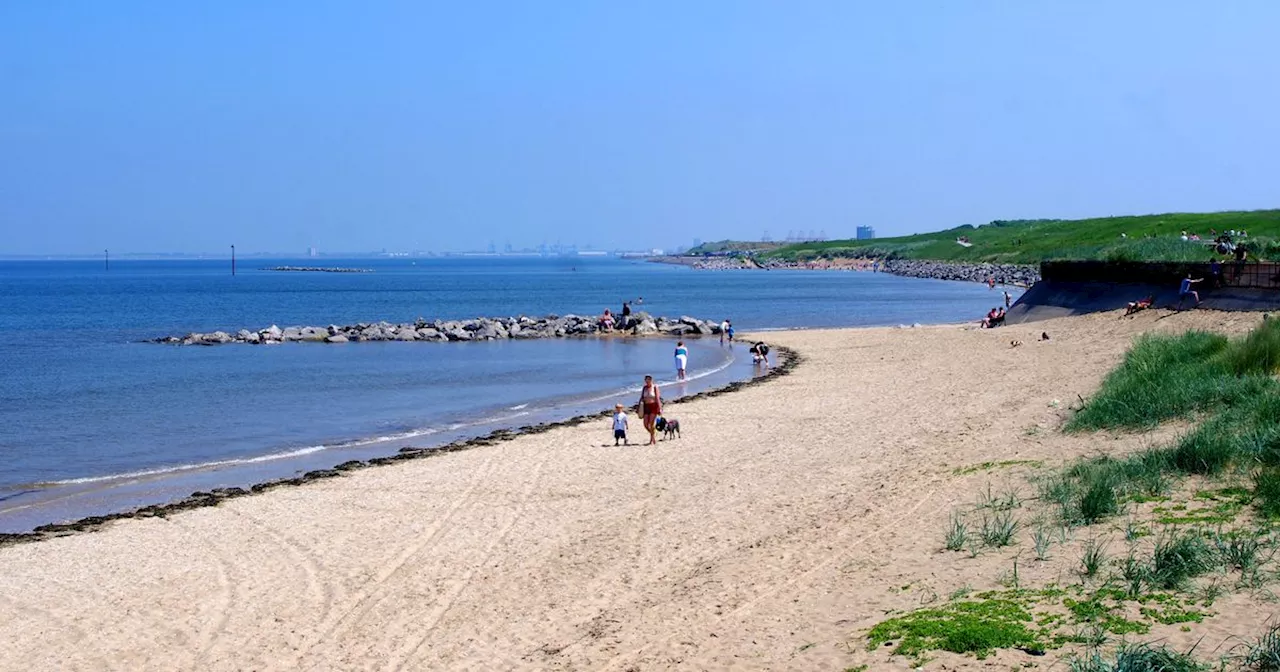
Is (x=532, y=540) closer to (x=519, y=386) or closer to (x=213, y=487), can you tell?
(x=213, y=487)

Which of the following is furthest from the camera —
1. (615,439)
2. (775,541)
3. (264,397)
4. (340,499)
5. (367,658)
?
(264,397)

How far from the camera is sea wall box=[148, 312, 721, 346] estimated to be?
54594mm

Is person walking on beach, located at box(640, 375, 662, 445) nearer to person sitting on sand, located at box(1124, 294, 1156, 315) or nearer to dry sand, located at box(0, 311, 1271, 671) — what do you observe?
dry sand, located at box(0, 311, 1271, 671)

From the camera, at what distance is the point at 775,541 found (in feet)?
42.2

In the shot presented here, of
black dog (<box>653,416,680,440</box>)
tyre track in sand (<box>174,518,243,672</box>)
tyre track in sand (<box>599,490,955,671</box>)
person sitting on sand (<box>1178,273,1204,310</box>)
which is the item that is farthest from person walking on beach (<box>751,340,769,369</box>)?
tyre track in sand (<box>174,518,243,672</box>)

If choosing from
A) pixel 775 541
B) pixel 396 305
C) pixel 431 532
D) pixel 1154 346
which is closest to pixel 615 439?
pixel 431 532

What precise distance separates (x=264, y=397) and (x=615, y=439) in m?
14.6

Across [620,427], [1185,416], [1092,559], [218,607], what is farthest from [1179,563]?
[620,427]

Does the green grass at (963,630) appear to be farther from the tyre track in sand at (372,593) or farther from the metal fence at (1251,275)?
the metal fence at (1251,275)

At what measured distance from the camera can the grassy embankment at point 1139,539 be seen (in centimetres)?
838

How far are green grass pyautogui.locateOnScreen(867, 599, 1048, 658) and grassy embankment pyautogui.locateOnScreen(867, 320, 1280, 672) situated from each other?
14 millimetres

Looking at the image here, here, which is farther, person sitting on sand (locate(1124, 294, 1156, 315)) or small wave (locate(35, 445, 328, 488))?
person sitting on sand (locate(1124, 294, 1156, 315))

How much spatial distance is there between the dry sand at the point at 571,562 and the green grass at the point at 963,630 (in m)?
0.21

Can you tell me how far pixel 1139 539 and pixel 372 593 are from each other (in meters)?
7.75
